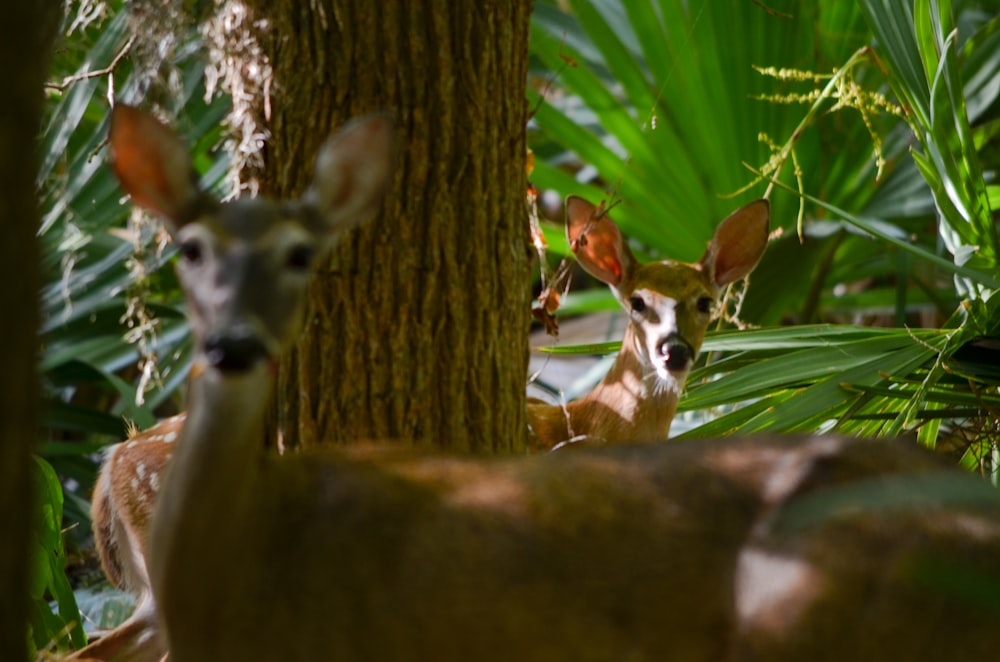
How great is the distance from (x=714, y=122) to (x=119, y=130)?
3.77 meters

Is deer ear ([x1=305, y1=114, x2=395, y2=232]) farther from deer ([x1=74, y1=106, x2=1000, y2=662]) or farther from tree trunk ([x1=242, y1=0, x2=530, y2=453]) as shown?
tree trunk ([x1=242, y1=0, x2=530, y2=453])

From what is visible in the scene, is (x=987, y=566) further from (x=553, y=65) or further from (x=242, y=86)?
(x=553, y=65)

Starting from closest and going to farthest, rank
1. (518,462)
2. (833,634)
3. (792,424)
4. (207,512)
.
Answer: (833,634) → (207,512) → (518,462) → (792,424)

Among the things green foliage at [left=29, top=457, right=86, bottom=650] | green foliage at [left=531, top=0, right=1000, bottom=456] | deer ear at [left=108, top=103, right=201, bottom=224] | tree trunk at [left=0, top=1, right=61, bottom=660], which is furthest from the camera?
green foliage at [left=531, top=0, right=1000, bottom=456]

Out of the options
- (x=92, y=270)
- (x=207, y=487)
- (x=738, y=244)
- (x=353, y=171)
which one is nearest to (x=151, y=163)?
(x=353, y=171)

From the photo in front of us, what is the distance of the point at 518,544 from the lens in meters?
2.36

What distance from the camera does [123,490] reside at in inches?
166

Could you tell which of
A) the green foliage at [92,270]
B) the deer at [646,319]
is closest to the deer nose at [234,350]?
the deer at [646,319]

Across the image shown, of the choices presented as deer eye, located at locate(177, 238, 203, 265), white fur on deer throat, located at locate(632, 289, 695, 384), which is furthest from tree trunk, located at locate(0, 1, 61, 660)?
white fur on deer throat, located at locate(632, 289, 695, 384)

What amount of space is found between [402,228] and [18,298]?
155cm

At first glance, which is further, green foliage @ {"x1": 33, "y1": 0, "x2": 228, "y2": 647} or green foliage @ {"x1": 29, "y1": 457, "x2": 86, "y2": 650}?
green foliage @ {"x1": 33, "y1": 0, "x2": 228, "y2": 647}

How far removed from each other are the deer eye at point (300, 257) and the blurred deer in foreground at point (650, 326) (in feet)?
8.24

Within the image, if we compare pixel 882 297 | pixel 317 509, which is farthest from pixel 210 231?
pixel 882 297

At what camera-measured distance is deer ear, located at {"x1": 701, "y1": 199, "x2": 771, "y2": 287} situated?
5.05 meters
